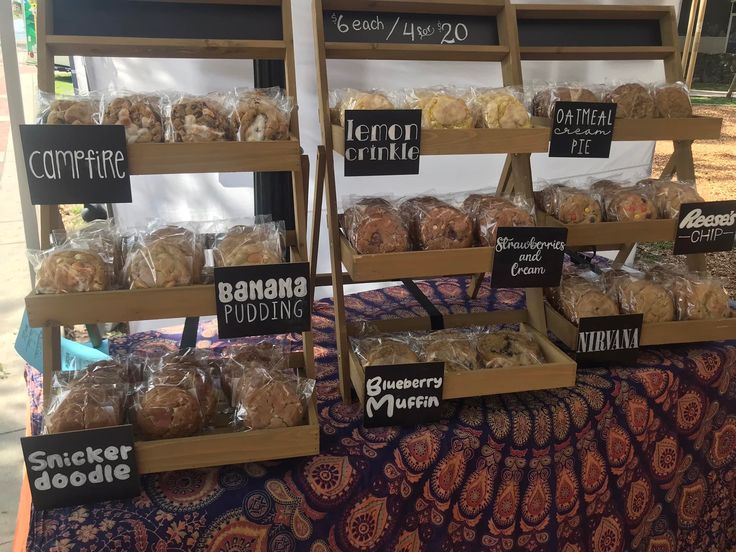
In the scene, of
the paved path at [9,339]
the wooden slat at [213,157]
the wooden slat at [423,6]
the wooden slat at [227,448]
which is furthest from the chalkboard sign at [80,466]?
the paved path at [9,339]

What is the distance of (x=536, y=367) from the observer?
128 centimetres

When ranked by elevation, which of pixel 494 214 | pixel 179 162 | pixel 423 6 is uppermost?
pixel 423 6

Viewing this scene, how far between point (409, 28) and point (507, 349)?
34.7 inches

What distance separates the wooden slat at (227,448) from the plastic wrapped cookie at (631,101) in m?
1.12

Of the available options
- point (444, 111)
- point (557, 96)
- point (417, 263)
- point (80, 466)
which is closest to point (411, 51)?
point (444, 111)

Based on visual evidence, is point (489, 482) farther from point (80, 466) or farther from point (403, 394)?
point (80, 466)

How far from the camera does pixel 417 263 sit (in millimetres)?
1230

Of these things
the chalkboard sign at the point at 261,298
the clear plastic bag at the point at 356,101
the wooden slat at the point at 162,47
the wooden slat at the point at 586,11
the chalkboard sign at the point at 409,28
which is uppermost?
the wooden slat at the point at 586,11

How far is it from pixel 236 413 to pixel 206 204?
4.17 ft

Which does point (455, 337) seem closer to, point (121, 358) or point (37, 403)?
point (121, 358)

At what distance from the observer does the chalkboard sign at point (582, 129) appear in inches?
55.2

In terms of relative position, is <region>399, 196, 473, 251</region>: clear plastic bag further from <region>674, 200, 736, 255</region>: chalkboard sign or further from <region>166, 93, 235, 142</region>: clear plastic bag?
<region>674, 200, 736, 255</region>: chalkboard sign

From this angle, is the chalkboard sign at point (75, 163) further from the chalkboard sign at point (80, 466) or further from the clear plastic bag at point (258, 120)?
the chalkboard sign at point (80, 466)

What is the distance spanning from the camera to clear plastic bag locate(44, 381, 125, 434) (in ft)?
3.37
